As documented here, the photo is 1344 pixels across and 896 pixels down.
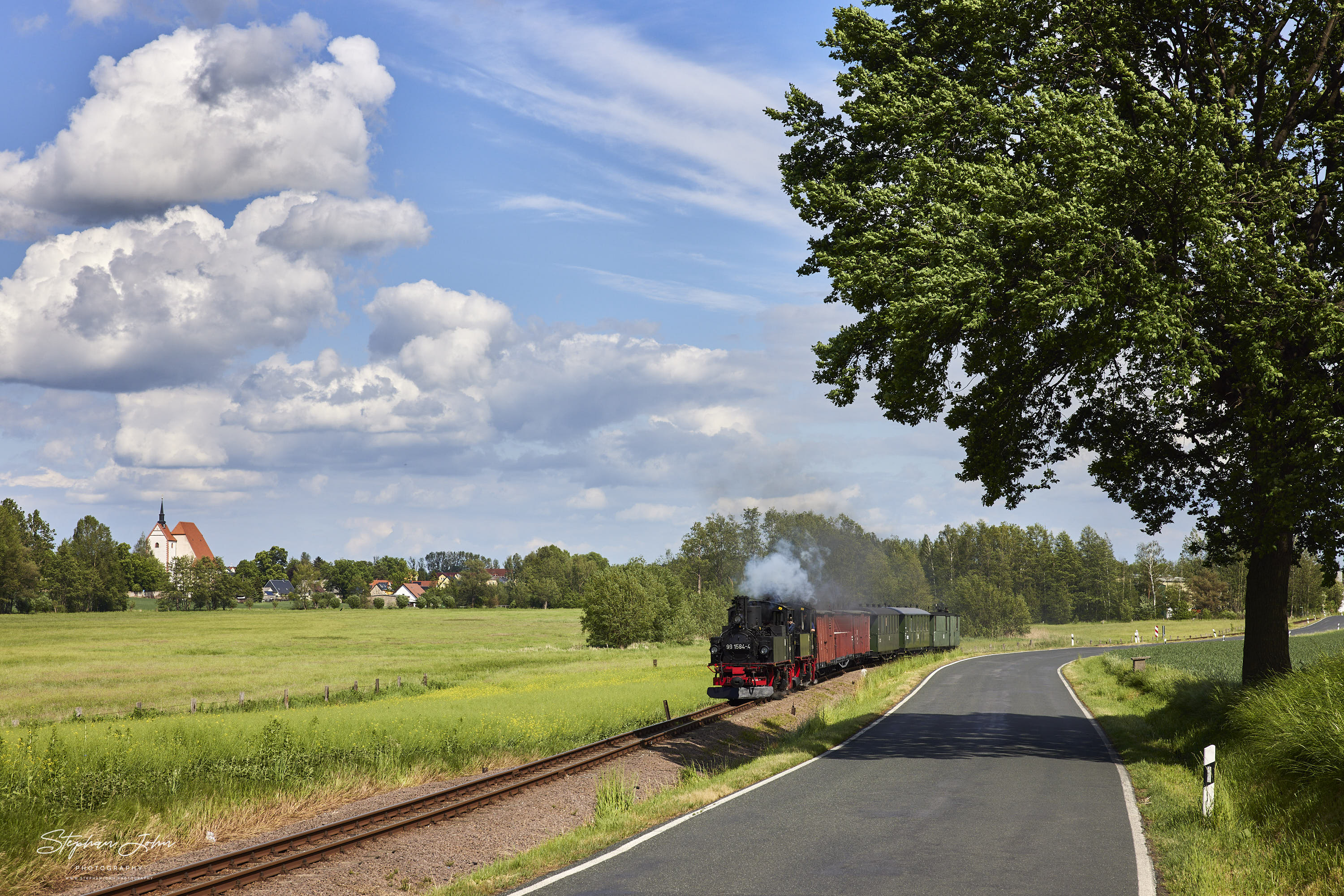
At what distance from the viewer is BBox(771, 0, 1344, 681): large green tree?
48.8 feet

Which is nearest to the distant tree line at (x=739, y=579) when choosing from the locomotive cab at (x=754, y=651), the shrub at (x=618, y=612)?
the shrub at (x=618, y=612)

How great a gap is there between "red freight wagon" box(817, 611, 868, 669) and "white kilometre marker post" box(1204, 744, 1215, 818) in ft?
74.9

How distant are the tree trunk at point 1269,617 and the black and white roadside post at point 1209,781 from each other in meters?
7.17

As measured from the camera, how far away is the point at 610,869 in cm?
1042

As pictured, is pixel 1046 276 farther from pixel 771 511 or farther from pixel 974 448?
pixel 771 511

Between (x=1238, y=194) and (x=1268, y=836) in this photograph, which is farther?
(x=1238, y=194)

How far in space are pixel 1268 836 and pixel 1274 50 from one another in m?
13.9

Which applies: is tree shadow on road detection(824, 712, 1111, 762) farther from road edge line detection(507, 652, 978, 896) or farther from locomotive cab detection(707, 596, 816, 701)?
locomotive cab detection(707, 596, 816, 701)

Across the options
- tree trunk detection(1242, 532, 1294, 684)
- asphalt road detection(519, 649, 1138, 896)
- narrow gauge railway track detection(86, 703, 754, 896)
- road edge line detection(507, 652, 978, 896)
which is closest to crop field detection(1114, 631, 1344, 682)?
tree trunk detection(1242, 532, 1294, 684)

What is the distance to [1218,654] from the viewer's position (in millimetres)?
45156

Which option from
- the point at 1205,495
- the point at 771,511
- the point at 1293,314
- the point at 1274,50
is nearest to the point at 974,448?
the point at 1205,495

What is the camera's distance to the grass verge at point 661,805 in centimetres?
1065

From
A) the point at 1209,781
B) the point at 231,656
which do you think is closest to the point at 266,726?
the point at 1209,781

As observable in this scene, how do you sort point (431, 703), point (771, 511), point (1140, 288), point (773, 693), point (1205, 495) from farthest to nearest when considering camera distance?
point (771, 511) < point (431, 703) < point (773, 693) < point (1205, 495) < point (1140, 288)
